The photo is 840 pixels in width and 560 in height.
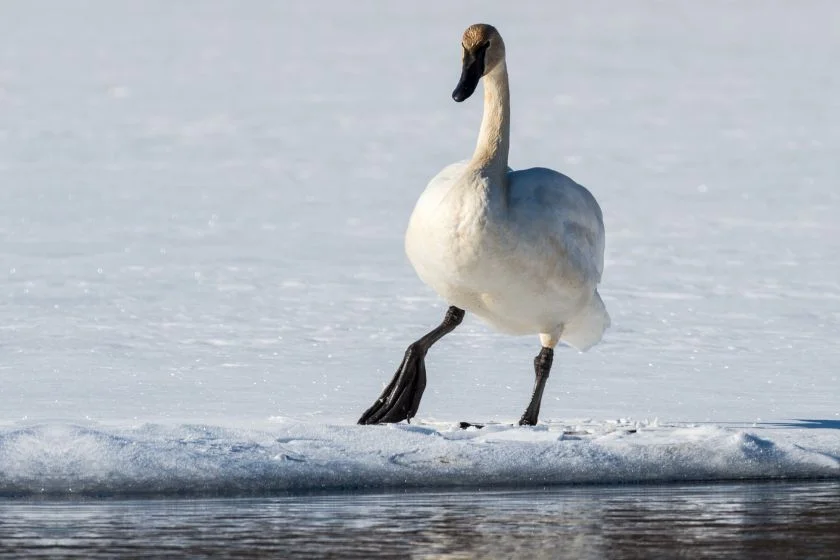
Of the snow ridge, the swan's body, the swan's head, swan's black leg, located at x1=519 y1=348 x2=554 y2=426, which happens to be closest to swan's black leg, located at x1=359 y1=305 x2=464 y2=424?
the swan's body

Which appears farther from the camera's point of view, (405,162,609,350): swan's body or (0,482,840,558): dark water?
(405,162,609,350): swan's body

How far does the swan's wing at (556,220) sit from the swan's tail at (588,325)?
0.25 m

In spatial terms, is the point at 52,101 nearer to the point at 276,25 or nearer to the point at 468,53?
the point at 276,25

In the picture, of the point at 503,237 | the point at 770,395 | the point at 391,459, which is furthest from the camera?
the point at 770,395

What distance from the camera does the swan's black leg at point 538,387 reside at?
7.84 m

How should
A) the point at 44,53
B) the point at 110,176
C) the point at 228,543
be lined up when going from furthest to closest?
the point at 44,53 → the point at 110,176 → the point at 228,543

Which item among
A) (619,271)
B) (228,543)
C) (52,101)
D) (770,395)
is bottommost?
(228,543)

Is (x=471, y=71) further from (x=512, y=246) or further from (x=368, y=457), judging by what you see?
(x=368, y=457)

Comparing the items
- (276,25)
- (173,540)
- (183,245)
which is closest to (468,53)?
(173,540)

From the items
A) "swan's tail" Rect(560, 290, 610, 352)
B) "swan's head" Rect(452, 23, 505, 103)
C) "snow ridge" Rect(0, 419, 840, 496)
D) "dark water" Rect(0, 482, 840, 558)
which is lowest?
"dark water" Rect(0, 482, 840, 558)

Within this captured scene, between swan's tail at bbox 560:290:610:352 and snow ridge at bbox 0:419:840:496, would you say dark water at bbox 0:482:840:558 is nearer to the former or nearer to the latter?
snow ridge at bbox 0:419:840:496

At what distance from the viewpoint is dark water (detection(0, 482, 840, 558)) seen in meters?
4.89

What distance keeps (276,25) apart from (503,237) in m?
20.4

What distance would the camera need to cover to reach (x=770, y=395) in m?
8.49
